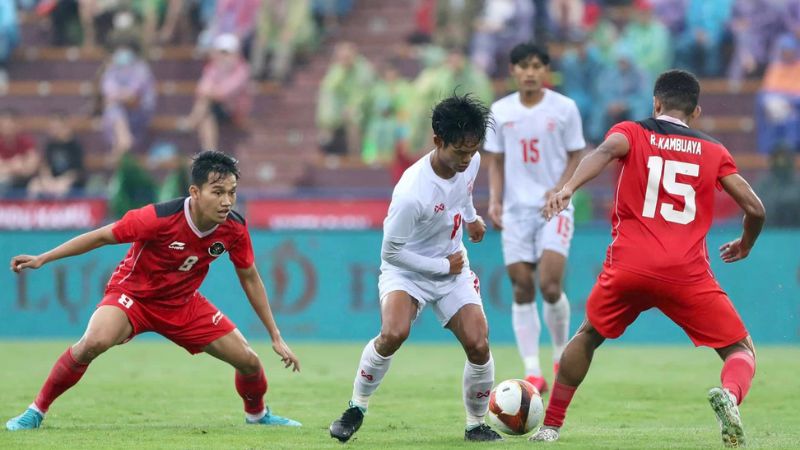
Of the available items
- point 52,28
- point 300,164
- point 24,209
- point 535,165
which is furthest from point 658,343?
point 52,28

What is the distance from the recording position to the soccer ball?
8.73 meters

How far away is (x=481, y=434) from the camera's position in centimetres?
866

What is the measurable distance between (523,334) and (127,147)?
12981 millimetres

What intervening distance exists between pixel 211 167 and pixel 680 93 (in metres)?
2.91

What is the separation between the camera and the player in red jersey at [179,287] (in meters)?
9.01

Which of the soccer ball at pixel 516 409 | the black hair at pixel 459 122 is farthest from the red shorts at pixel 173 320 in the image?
the black hair at pixel 459 122

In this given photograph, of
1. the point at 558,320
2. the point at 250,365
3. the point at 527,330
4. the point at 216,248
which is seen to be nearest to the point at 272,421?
the point at 250,365

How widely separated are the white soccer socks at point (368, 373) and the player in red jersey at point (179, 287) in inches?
27.2

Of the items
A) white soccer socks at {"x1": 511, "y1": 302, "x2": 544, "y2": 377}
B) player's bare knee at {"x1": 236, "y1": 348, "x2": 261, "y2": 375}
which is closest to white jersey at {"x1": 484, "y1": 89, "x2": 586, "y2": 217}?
white soccer socks at {"x1": 511, "y1": 302, "x2": 544, "y2": 377}

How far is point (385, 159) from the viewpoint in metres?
21.8

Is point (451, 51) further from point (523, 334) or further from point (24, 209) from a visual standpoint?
point (523, 334)

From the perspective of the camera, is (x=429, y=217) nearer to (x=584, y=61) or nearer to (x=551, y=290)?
(x=551, y=290)

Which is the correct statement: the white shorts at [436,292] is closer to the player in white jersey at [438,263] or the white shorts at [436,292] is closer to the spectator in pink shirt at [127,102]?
the player in white jersey at [438,263]

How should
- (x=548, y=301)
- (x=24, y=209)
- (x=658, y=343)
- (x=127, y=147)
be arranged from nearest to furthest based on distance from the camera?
1. (x=548, y=301)
2. (x=658, y=343)
3. (x=24, y=209)
4. (x=127, y=147)
